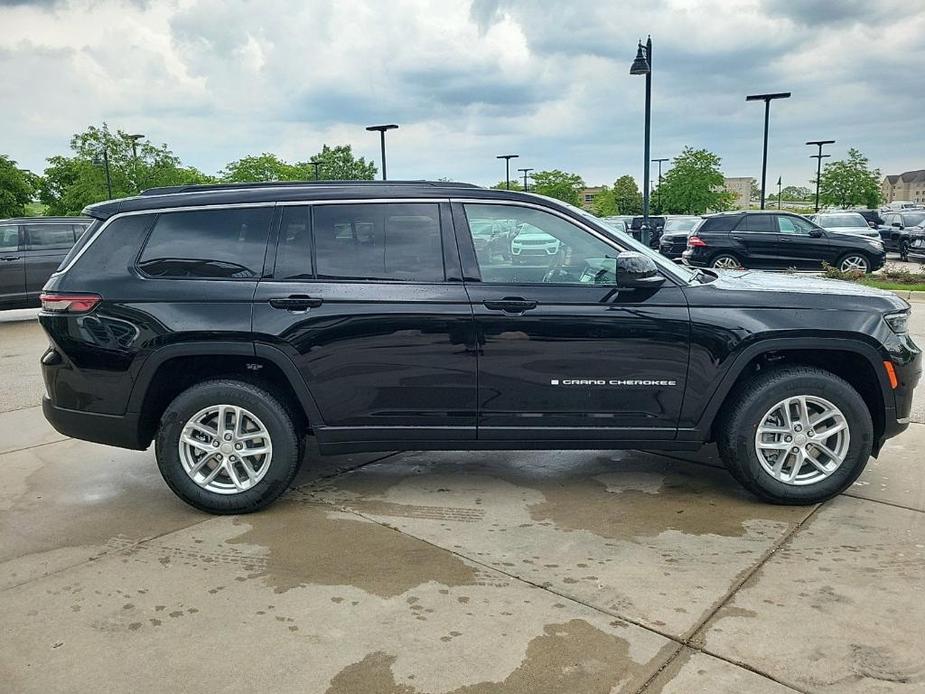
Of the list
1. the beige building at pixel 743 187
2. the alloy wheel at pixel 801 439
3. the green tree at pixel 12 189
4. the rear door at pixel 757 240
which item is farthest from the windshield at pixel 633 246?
the beige building at pixel 743 187

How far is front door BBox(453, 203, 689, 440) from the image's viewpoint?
4281 mm

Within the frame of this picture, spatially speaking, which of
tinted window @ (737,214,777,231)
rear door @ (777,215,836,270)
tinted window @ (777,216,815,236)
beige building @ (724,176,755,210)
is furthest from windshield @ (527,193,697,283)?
beige building @ (724,176,755,210)

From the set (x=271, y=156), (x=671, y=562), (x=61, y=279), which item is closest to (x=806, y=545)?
(x=671, y=562)

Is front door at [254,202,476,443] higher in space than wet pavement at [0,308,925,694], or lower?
higher

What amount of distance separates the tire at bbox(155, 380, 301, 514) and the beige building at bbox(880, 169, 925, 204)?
647 feet

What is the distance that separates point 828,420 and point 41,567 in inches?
163

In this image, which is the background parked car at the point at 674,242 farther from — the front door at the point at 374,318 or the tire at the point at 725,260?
the front door at the point at 374,318

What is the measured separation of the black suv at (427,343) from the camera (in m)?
4.29

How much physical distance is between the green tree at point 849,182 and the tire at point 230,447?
6217 centimetres

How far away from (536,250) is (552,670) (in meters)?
2.31

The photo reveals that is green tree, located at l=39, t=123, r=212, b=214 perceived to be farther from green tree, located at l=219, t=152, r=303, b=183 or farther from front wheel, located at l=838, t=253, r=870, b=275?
front wheel, located at l=838, t=253, r=870, b=275

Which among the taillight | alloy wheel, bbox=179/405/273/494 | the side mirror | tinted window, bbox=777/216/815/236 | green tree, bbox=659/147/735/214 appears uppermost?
green tree, bbox=659/147/735/214

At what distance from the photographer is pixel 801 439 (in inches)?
172

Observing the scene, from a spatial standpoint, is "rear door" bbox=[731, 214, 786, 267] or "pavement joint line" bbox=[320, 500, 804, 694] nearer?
"pavement joint line" bbox=[320, 500, 804, 694]
